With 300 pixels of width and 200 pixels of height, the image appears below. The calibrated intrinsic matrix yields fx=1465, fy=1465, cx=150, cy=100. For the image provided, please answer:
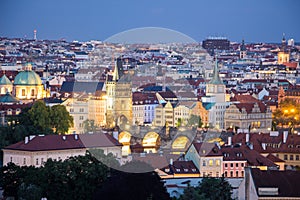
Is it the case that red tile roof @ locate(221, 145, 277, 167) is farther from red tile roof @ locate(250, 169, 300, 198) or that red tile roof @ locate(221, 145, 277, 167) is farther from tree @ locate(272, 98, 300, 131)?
tree @ locate(272, 98, 300, 131)

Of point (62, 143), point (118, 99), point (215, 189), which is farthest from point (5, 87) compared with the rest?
point (215, 189)

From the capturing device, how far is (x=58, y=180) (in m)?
36.6

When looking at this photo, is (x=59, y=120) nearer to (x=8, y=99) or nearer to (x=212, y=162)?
(x=8, y=99)

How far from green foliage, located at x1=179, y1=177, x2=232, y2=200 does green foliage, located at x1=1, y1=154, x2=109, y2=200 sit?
3249mm

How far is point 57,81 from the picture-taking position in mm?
98062

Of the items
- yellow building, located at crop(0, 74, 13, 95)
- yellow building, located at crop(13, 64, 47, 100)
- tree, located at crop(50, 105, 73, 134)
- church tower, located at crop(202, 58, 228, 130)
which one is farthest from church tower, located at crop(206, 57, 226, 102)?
tree, located at crop(50, 105, 73, 134)

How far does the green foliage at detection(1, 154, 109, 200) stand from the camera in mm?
35938

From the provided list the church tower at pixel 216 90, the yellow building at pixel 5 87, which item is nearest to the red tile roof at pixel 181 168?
the church tower at pixel 216 90

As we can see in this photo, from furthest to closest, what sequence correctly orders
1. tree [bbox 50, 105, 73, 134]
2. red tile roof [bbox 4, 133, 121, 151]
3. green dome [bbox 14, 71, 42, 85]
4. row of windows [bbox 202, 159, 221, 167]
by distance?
green dome [bbox 14, 71, 42, 85] → tree [bbox 50, 105, 73, 134] → red tile roof [bbox 4, 133, 121, 151] → row of windows [bbox 202, 159, 221, 167]

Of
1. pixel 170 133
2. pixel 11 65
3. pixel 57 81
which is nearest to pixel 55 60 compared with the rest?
pixel 11 65

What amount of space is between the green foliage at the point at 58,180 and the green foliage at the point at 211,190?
3.25 meters

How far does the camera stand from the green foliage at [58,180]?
35938 millimetres

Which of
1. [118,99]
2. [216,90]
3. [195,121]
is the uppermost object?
[216,90]

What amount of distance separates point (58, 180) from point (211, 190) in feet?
15.6
